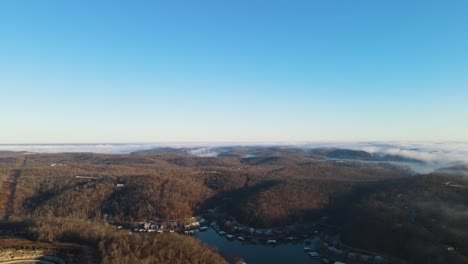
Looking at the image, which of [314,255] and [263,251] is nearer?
[314,255]

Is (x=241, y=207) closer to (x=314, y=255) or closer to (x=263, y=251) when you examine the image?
(x=263, y=251)

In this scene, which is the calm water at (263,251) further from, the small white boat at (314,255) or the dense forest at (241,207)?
the dense forest at (241,207)

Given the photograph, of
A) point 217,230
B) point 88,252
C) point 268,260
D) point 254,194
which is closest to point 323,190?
point 254,194

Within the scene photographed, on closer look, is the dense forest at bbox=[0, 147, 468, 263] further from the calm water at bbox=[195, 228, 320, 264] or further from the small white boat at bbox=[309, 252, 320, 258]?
the calm water at bbox=[195, 228, 320, 264]

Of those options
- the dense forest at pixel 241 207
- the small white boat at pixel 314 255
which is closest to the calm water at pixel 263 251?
the small white boat at pixel 314 255

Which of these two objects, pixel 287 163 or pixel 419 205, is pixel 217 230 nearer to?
pixel 419 205

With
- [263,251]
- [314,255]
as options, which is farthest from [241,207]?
[314,255]

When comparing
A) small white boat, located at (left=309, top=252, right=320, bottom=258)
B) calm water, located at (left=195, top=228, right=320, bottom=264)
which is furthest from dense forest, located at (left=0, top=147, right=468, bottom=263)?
calm water, located at (left=195, top=228, right=320, bottom=264)
